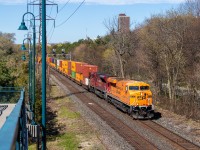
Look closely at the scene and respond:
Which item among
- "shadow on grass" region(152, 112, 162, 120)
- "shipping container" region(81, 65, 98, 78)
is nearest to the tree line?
"shadow on grass" region(152, 112, 162, 120)

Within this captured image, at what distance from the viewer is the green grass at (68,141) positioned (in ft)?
58.6

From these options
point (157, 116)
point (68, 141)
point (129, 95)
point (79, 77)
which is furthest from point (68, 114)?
point (79, 77)

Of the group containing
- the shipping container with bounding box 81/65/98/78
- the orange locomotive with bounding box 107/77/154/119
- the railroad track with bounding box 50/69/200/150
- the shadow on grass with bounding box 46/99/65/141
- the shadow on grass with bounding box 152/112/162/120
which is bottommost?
the shadow on grass with bounding box 46/99/65/141

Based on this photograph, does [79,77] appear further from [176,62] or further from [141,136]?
[141,136]

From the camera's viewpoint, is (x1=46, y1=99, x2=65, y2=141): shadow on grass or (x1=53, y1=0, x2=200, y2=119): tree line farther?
(x1=53, y1=0, x2=200, y2=119): tree line

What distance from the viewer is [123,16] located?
242 feet

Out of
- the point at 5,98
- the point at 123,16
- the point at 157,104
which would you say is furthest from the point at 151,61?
the point at 123,16

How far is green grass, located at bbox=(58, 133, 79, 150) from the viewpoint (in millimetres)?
17875

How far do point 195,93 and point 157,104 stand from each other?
14.7 feet

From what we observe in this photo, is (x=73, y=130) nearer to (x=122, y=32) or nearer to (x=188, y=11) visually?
(x=188, y=11)

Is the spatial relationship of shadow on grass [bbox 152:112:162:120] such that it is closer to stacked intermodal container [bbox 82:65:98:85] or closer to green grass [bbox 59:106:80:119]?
green grass [bbox 59:106:80:119]

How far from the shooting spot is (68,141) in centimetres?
1908

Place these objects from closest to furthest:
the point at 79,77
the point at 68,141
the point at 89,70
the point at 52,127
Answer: the point at 68,141 < the point at 52,127 < the point at 89,70 < the point at 79,77

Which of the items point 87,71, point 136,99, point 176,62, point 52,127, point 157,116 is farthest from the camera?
point 87,71
